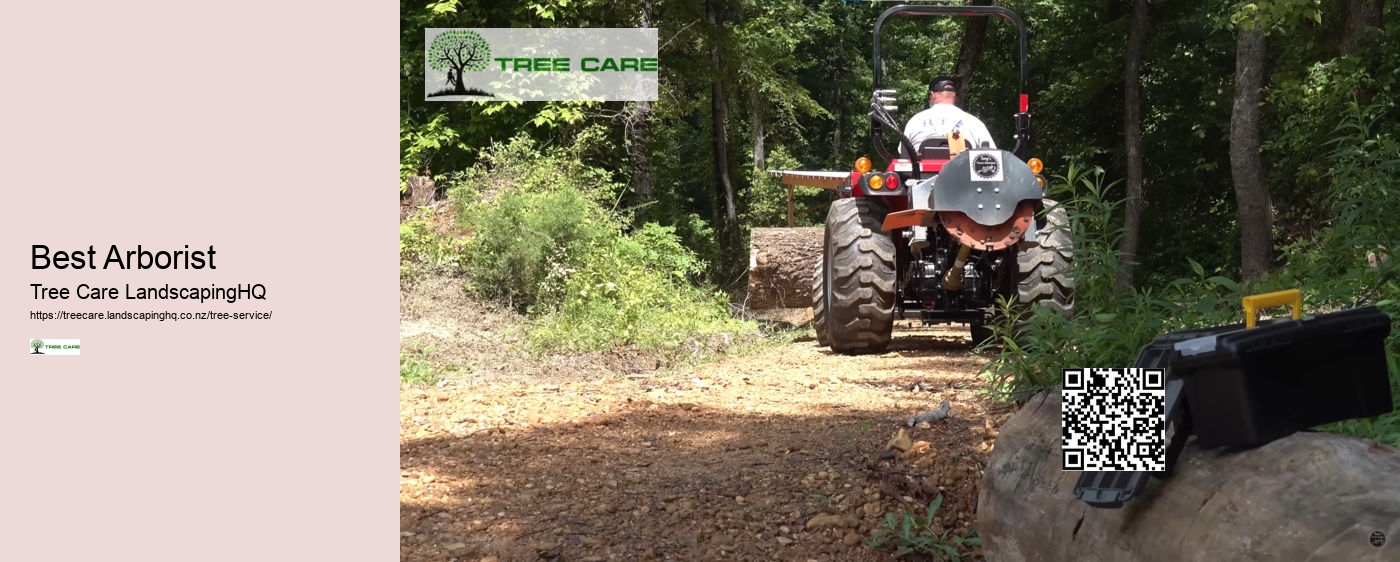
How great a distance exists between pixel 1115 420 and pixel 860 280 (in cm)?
621

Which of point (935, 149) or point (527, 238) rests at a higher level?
point (935, 149)

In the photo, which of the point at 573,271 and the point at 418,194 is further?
the point at 418,194

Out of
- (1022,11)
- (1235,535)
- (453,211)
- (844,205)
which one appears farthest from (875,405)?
(1022,11)

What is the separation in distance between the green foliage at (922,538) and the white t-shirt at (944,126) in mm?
5053

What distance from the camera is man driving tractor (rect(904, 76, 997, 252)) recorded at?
8602mm

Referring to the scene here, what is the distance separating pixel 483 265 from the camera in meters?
11.5

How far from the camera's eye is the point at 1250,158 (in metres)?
14.3

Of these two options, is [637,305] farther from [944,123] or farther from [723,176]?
[723,176]

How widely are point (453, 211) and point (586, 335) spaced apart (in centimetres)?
460

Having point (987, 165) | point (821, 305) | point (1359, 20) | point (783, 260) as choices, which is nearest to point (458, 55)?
point (783, 260)

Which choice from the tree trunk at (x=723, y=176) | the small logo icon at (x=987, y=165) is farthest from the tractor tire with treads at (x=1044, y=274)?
the tree trunk at (x=723, y=176)

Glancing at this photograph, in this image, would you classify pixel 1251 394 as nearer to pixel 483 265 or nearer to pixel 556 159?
pixel 483 265

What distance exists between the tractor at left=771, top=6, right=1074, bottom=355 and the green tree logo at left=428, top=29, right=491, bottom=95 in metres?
7.57

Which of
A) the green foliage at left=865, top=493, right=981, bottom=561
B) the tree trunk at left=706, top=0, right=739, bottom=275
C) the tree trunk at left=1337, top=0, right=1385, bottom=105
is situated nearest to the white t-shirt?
the tree trunk at left=1337, top=0, right=1385, bottom=105
